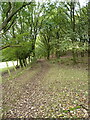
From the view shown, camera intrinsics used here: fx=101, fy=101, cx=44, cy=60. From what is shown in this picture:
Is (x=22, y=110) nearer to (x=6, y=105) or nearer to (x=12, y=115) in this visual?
(x=12, y=115)

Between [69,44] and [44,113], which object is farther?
[69,44]

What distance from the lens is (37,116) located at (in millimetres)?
3879

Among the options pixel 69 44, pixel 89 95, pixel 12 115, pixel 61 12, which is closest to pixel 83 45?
pixel 69 44

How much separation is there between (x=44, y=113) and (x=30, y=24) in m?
14.9

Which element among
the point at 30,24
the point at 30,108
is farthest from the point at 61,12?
the point at 30,108

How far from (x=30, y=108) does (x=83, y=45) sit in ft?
27.0

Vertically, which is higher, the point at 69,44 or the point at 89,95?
the point at 69,44

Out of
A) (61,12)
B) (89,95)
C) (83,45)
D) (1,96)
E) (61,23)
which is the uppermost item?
(61,12)

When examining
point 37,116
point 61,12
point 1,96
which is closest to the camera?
point 37,116

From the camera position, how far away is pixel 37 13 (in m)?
16.5

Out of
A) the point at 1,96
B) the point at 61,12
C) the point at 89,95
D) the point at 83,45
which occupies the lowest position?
the point at 1,96

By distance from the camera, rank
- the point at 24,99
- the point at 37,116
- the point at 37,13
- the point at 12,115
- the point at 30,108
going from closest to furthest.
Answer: the point at 37,116, the point at 12,115, the point at 30,108, the point at 24,99, the point at 37,13

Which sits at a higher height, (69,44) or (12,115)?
(69,44)

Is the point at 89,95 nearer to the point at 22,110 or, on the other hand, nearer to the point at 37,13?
the point at 22,110
